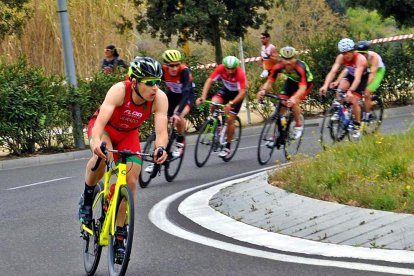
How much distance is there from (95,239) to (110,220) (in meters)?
0.67

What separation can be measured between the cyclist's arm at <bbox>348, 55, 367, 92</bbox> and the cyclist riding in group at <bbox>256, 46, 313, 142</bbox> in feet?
2.47

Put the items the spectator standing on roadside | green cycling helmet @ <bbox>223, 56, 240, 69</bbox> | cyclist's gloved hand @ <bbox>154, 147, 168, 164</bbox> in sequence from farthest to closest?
the spectator standing on roadside
green cycling helmet @ <bbox>223, 56, 240, 69</bbox>
cyclist's gloved hand @ <bbox>154, 147, 168, 164</bbox>

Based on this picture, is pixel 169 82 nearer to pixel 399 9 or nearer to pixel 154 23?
pixel 154 23

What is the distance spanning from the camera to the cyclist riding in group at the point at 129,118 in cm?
820

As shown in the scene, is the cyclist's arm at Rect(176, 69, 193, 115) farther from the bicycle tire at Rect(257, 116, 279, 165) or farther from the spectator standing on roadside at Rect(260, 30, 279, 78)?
the spectator standing on roadside at Rect(260, 30, 279, 78)

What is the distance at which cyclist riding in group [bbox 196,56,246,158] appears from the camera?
1644 centimetres

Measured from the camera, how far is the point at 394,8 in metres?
30.3

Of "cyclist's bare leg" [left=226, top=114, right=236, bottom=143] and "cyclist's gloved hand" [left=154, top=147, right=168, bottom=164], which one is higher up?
"cyclist's gloved hand" [left=154, top=147, right=168, bottom=164]

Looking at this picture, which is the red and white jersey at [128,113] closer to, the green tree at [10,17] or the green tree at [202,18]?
the green tree at [202,18]

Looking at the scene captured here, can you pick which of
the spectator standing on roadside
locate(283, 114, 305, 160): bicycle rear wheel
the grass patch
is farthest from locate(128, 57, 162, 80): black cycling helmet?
the spectator standing on roadside

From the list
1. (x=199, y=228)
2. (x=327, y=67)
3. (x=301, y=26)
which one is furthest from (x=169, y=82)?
(x=301, y=26)

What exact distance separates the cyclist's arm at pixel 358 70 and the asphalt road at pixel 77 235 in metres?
1.26

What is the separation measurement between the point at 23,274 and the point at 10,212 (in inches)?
162

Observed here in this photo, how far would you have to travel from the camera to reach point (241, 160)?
17.3 meters
